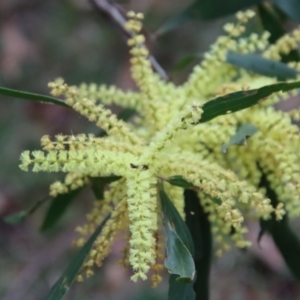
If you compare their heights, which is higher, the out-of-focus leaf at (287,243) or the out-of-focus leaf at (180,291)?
the out-of-focus leaf at (287,243)

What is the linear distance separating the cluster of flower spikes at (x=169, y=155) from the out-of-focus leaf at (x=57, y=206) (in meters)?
0.16

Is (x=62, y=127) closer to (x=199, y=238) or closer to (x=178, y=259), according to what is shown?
(x=199, y=238)

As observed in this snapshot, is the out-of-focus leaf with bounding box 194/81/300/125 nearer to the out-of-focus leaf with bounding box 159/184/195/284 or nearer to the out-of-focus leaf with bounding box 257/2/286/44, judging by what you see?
the out-of-focus leaf with bounding box 159/184/195/284

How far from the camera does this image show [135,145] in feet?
2.80

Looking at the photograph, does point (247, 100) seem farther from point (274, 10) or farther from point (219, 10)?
point (274, 10)

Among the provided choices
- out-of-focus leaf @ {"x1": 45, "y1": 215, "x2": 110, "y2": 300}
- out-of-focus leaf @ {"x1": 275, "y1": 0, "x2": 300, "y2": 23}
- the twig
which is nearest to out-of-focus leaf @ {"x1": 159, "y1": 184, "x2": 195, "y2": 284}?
out-of-focus leaf @ {"x1": 45, "y1": 215, "x2": 110, "y2": 300}

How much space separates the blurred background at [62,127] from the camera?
238 centimetres

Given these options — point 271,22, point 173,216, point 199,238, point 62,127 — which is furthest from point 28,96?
point 62,127

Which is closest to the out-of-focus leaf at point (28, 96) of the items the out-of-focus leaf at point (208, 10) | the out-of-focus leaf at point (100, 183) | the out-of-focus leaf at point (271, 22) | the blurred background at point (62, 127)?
the out-of-focus leaf at point (100, 183)

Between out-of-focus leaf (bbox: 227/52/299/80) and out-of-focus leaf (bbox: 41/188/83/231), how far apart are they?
0.41 meters

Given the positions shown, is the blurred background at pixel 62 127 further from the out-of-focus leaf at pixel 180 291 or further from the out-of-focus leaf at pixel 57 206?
the out-of-focus leaf at pixel 180 291

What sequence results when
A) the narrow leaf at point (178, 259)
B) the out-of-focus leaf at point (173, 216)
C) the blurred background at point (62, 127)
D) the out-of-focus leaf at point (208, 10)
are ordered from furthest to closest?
the blurred background at point (62, 127) → the out-of-focus leaf at point (208, 10) → the out-of-focus leaf at point (173, 216) → the narrow leaf at point (178, 259)

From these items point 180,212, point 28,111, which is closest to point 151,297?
point 180,212

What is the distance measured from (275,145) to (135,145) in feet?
0.79
